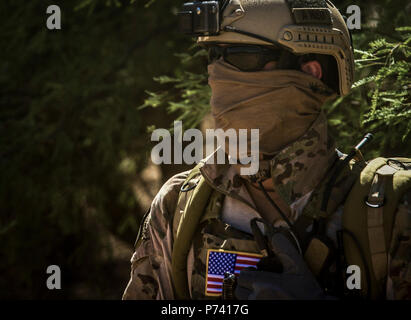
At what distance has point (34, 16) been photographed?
6203 millimetres

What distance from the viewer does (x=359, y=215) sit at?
2084mm

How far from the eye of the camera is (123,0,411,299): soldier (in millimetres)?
2176

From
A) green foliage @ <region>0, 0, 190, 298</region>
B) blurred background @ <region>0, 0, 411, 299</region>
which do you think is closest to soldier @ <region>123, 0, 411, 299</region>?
blurred background @ <region>0, 0, 411, 299</region>

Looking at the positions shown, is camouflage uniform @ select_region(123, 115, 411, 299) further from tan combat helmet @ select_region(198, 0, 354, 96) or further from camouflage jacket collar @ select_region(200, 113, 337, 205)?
tan combat helmet @ select_region(198, 0, 354, 96)

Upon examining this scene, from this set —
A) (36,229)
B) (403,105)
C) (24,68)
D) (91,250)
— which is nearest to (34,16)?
(24,68)

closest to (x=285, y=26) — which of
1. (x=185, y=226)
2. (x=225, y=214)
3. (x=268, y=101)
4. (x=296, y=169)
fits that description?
(x=268, y=101)

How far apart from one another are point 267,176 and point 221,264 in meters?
0.42

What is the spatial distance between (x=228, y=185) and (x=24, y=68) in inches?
183

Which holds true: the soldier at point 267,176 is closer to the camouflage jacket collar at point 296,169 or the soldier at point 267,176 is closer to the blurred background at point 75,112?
the camouflage jacket collar at point 296,169

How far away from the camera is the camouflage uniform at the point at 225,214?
234 cm

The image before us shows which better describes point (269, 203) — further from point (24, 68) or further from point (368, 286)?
point (24, 68)

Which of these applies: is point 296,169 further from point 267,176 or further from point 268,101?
point 268,101
